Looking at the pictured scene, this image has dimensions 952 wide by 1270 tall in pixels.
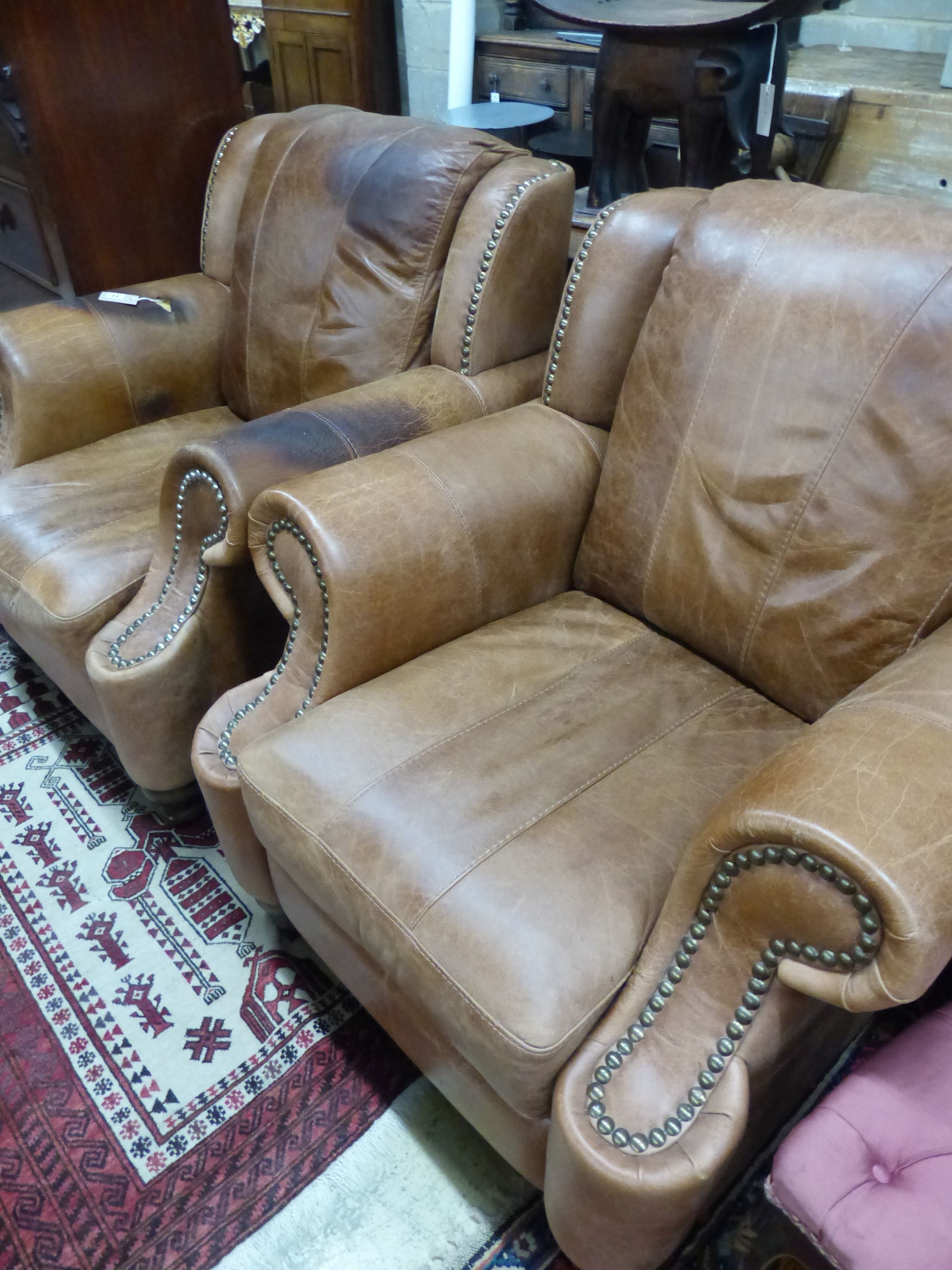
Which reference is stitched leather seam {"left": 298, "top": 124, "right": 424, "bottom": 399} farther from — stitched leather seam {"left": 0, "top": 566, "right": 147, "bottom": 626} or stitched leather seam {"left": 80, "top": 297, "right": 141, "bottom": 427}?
stitched leather seam {"left": 0, "top": 566, "right": 147, "bottom": 626}

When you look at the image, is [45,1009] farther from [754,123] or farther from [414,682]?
[754,123]

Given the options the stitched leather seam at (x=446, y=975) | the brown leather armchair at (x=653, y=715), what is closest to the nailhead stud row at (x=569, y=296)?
the brown leather armchair at (x=653, y=715)

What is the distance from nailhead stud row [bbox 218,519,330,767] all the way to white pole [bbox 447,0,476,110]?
69.7 inches

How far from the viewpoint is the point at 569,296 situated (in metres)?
1.31

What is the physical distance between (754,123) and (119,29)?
55.0 inches

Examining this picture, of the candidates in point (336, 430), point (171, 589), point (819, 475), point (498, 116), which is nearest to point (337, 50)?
point (498, 116)

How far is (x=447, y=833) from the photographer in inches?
35.4

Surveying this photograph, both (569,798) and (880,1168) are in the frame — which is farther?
(569,798)

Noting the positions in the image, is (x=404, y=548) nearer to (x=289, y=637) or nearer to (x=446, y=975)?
(x=289, y=637)

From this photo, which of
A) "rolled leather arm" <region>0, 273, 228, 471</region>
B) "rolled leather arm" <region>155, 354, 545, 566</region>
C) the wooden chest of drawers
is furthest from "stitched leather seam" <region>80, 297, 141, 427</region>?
the wooden chest of drawers

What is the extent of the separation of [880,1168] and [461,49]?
8.77 ft

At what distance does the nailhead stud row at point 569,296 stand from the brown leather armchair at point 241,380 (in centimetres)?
14

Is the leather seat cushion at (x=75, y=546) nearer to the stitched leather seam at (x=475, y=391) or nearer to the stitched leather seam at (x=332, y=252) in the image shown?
the stitched leather seam at (x=332, y=252)

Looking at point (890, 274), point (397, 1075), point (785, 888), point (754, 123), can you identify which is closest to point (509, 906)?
point (785, 888)
